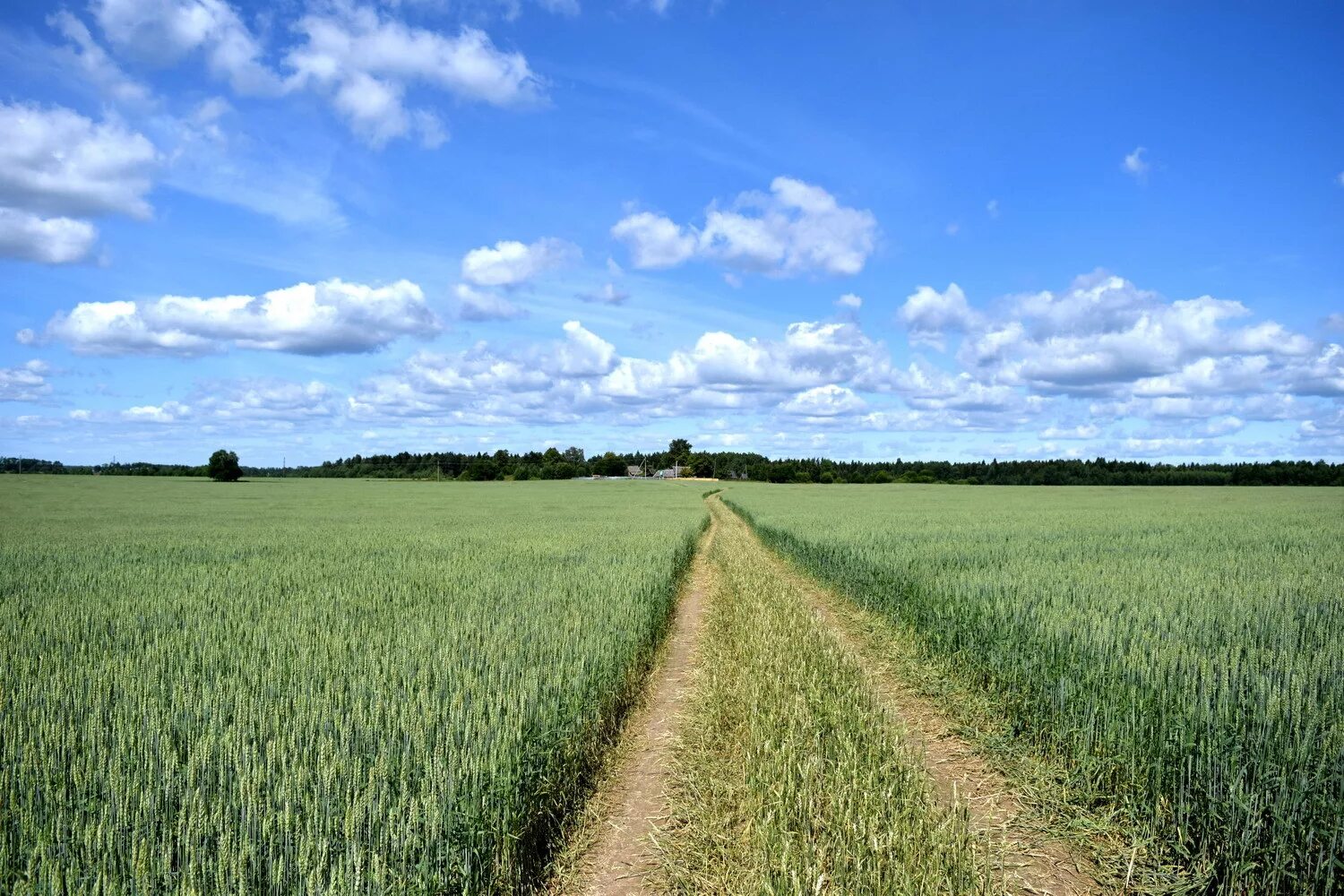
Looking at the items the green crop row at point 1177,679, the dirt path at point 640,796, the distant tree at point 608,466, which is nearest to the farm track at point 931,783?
the dirt path at point 640,796

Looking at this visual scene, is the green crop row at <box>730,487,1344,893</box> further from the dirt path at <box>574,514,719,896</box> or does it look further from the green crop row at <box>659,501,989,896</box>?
the dirt path at <box>574,514,719,896</box>

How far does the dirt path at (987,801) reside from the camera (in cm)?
466

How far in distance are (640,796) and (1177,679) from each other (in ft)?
15.5

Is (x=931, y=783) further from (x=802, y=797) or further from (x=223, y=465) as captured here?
(x=223, y=465)

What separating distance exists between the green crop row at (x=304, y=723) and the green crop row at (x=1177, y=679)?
4288 millimetres

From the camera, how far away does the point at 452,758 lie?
440 centimetres

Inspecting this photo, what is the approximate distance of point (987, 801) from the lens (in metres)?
5.72

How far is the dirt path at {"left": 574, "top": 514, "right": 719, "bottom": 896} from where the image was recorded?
15.4 ft

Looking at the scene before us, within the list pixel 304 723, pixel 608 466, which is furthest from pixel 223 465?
pixel 304 723

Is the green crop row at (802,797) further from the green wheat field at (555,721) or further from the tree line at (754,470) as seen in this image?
the tree line at (754,470)

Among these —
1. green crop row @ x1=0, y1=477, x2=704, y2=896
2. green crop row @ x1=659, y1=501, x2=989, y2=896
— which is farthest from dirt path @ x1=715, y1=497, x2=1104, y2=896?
green crop row @ x1=0, y1=477, x2=704, y2=896

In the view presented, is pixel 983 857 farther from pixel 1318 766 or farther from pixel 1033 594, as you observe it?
pixel 1033 594

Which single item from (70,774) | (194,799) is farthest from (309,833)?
(70,774)

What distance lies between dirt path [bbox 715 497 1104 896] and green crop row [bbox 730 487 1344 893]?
57 cm
